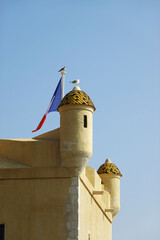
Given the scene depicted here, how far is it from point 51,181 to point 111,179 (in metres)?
9.89

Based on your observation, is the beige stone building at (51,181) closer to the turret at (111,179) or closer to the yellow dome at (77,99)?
the yellow dome at (77,99)

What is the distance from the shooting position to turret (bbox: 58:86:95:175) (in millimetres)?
16844

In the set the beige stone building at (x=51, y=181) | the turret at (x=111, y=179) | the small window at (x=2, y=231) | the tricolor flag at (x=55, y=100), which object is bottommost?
the small window at (x=2, y=231)

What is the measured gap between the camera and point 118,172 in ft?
87.7

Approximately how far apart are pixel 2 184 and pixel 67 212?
2318mm

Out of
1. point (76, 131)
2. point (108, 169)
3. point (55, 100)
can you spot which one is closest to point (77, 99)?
point (76, 131)

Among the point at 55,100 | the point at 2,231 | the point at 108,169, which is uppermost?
the point at 55,100

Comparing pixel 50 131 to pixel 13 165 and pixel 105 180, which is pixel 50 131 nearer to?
pixel 13 165

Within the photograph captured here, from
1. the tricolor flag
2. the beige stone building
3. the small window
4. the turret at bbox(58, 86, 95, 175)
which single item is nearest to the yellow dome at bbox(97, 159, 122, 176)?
the tricolor flag

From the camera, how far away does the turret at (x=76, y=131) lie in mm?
16844

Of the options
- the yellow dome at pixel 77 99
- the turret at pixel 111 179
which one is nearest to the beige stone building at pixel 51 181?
the yellow dome at pixel 77 99

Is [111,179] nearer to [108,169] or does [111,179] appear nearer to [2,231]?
[108,169]

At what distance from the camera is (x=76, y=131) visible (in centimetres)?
1689

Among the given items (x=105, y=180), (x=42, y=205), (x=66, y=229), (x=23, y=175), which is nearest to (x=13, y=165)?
(x=23, y=175)
